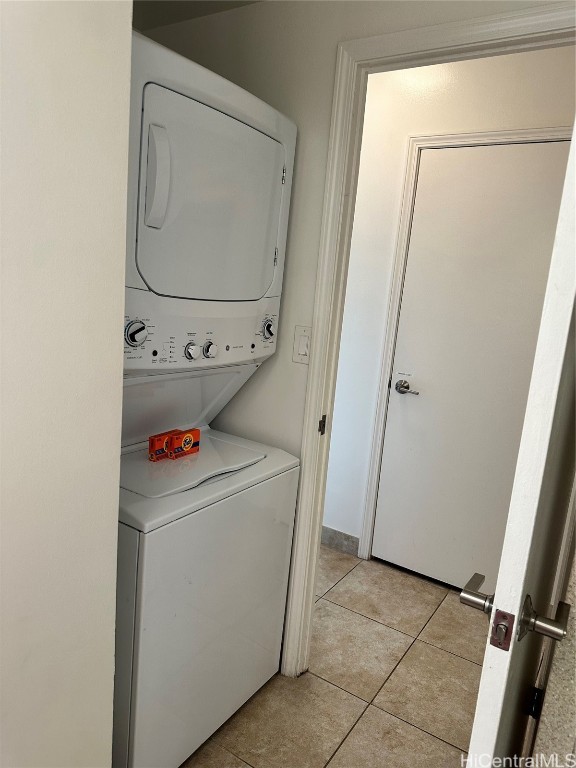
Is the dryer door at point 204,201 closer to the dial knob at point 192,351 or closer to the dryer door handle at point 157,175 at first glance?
the dryer door handle at point 157,175

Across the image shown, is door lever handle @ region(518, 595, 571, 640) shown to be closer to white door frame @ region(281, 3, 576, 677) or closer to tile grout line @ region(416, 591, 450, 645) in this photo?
white door frame @ region(281, 3, 576, 677)

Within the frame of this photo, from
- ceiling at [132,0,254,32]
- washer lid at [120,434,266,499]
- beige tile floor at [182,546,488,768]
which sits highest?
ceiling at [132,0,254,32]

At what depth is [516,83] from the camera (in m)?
2.30

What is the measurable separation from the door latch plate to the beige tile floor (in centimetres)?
130

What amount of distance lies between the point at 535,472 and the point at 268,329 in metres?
1.25

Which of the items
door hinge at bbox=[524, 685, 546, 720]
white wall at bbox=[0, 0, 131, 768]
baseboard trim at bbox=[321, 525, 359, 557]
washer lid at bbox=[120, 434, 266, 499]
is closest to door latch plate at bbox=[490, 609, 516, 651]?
door hinge at bbox=[524, 685, 546, 720]

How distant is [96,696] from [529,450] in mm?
1086

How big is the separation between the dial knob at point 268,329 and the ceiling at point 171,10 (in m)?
1.03

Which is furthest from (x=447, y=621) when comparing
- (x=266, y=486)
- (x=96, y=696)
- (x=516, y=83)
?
(x=516, y=83)

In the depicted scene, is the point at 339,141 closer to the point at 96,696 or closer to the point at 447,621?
the point at 96,696

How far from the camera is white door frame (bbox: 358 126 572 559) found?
2309mm

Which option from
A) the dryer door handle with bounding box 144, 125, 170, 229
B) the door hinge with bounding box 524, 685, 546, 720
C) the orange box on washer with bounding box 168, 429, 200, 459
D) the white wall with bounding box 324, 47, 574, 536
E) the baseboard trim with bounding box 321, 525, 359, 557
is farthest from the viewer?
the baseboard trim with bounding box 321, 525, 359, 557

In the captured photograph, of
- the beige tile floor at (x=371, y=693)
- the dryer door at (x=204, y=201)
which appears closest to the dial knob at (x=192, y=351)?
the dryer door at (x=204, y=201)

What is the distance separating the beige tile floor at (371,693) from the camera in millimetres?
1750
